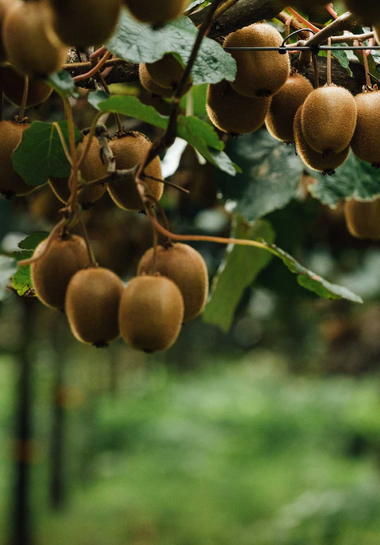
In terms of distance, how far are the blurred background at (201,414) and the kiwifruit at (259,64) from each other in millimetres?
403

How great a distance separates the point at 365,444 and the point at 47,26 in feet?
33.7

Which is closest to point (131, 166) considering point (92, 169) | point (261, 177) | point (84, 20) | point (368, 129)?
point (92, 169)

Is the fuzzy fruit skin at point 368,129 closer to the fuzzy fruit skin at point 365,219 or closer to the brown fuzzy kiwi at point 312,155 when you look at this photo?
the brown fuzzy kiwi at point 312,155

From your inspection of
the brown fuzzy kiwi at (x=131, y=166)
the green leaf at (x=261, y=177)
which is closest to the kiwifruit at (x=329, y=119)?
the brown fuzzy kiwi at (x=131, y=166)

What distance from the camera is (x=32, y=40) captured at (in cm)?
47

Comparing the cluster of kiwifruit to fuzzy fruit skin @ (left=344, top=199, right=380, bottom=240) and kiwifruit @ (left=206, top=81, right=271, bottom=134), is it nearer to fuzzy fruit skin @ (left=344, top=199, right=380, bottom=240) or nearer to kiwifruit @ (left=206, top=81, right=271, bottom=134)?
kiwifruit @ (left=206, top=81, right=271, bottom=134)

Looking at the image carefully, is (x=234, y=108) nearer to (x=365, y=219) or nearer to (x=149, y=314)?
(x=149, y=314)

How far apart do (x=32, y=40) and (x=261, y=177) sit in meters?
1.17

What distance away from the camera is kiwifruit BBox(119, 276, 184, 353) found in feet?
2.40

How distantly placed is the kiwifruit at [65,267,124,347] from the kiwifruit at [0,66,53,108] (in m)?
0.25

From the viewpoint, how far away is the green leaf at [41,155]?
2.81ft

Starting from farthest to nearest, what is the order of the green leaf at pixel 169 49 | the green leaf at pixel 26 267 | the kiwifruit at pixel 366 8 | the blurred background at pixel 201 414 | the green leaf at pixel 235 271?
the blurred background at pixel 201 414, the green leaf at pixel 235 271, the green leaf at pixel 26 267, the green leaf at pixel 169 49, the kiwifruit at pixel 366 8

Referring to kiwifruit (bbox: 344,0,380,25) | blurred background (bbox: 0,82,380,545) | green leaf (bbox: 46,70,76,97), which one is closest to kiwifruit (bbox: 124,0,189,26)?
kiwifruit (bbox: 344,0,380,25)

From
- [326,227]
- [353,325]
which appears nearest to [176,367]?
[353,325]
